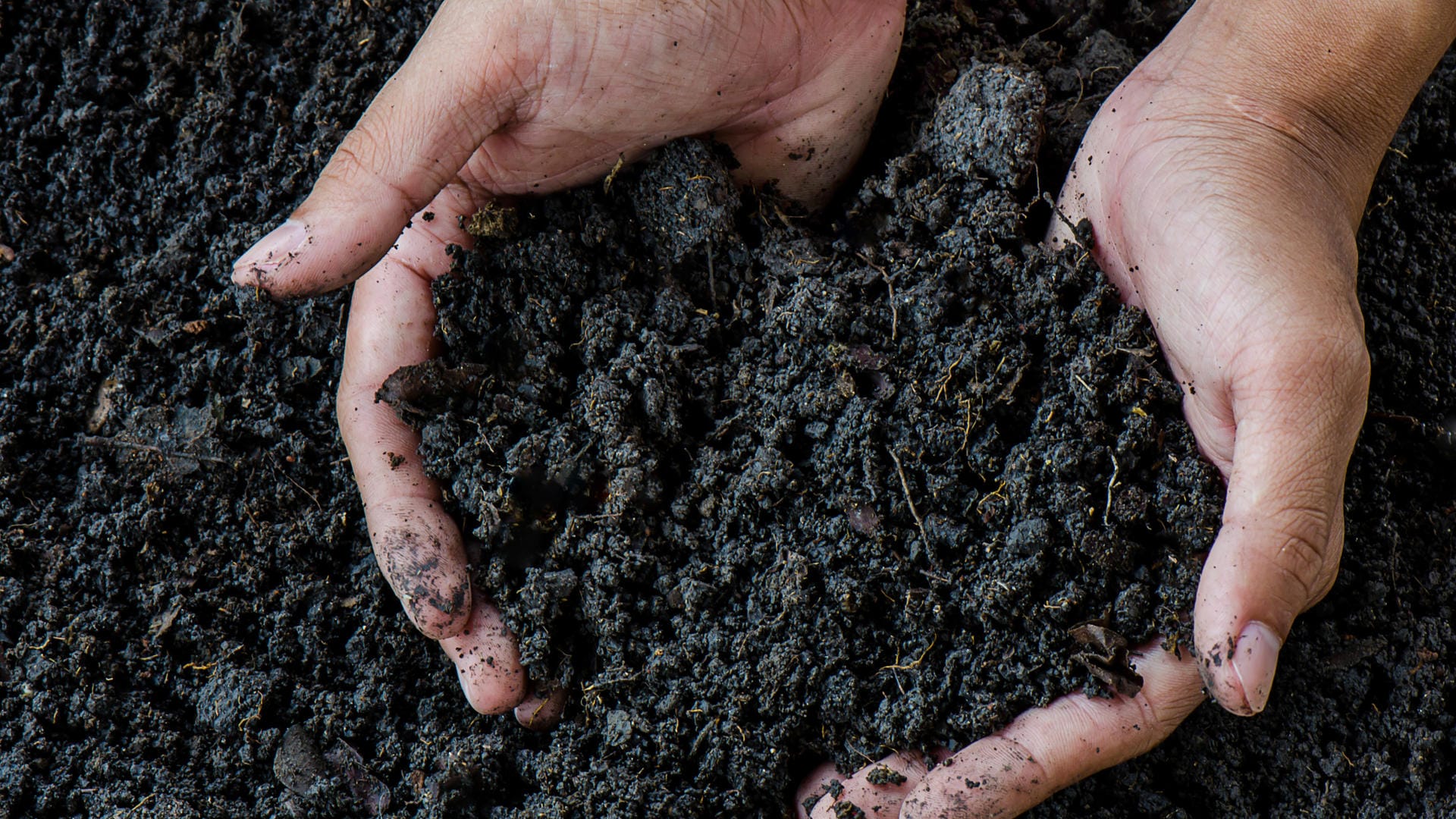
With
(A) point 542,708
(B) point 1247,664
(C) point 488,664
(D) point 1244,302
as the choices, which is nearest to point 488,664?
(C) point 488,664

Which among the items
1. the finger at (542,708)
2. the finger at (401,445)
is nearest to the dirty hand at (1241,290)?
the finger at (542,708)

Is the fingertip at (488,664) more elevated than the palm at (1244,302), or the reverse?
the palm at (1244,302)

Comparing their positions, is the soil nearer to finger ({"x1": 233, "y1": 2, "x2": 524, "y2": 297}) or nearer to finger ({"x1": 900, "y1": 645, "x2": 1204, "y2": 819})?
finger ({"x1": 900, "y1": 645, "x2": 1204, "y2": 819})

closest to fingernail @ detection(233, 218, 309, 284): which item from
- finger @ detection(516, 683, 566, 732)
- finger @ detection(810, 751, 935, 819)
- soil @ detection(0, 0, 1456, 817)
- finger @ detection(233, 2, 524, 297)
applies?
finger @ detection(233, 2, 524, 297)

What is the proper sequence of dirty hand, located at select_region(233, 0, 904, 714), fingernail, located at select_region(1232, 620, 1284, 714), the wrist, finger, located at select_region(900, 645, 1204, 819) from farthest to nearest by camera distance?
the wrist, dirty hand, located at select_region(233, 0, 904, 714), finger, located at select_region(900, 645, 1204, 819), fingernail, located at select_region(1232, 620, 1284, 714)

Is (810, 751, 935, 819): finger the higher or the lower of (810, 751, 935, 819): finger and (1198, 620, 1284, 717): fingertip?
the lower

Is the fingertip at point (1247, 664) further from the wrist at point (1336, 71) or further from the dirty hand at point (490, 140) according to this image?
the dirty hand at point (490, 140)
